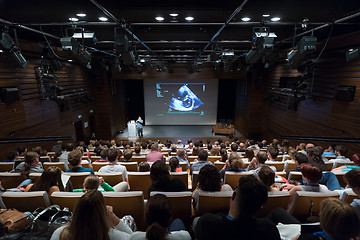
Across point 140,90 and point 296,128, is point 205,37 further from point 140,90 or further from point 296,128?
point 140,90

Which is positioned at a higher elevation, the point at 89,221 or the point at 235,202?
the point at 235,202

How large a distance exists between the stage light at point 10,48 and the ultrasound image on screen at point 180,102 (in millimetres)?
9932

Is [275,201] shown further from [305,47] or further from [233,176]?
[305,47]

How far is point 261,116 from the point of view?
12047mm

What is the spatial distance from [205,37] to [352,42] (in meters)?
4.21

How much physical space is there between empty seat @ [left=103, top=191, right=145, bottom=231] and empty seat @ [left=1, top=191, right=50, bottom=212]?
26.0 inches

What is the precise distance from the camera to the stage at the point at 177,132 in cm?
1270

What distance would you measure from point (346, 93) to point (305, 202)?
5163mm

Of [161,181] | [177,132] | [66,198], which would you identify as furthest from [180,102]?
[66,198]

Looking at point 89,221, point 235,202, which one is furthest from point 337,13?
point 89,221

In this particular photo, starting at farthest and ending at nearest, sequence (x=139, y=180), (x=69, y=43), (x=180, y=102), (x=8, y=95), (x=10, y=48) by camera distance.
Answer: (x=180, y=102) < (x=8, y=95) < (x=10, y=48) < (x=69, y=43) < (x=139, y=180)

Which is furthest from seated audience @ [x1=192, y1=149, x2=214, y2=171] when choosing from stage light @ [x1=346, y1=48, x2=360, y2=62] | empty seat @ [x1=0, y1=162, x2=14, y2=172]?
stage light @ [x1=346, y1=48, x2=360, y2=62]

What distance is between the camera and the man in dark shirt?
1.34 metres

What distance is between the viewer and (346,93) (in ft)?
18.5
